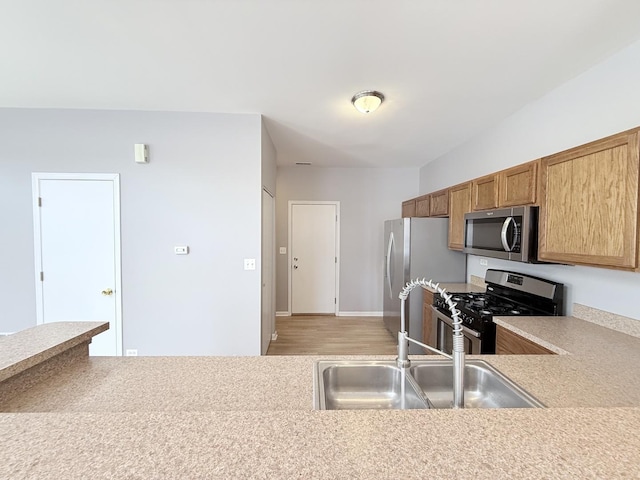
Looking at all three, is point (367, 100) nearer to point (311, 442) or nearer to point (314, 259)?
point (311, 442)

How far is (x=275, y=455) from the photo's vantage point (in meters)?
0.52

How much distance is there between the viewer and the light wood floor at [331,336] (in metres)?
3.48

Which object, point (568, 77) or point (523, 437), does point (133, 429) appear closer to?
point (523, 437)

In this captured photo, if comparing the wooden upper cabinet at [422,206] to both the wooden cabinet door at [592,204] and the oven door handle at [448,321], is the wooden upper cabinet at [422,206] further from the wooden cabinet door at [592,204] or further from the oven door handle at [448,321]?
the wooden cabinet door at [592,204]

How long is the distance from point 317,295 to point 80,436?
4.33m

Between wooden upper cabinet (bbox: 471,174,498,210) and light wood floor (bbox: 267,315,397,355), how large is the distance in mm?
2017

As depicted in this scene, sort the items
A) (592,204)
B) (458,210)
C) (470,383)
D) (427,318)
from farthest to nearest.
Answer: (427,318), (458,210), (592,204), (470,383)

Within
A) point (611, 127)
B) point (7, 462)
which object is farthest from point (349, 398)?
point (611, 127)

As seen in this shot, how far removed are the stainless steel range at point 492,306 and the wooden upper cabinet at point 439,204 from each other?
85 centimetres

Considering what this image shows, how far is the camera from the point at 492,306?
88.5 inches

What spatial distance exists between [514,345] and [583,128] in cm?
155

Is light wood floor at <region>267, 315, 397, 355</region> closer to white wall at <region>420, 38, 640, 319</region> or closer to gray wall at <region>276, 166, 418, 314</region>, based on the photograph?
gray wall at <region>276, 166, 418, 314</region>

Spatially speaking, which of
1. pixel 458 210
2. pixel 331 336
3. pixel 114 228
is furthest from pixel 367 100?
pixel 331 336

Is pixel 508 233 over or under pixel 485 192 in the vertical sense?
under
